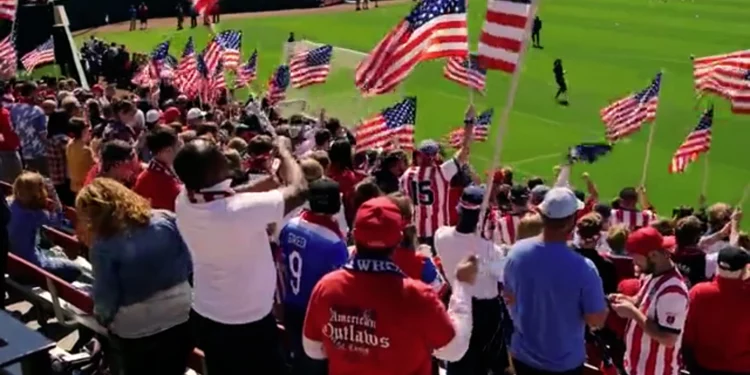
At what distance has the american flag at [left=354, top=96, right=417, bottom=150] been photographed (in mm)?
14195

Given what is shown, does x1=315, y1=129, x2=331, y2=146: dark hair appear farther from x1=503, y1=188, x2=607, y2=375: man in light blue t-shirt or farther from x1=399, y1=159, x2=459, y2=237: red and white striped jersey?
x1=503, y1=188, x2=607, y2=375: man in light blue t-shirt

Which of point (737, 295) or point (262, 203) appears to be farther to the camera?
point (737, 295)

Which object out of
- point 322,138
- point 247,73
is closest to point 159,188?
point 322,138

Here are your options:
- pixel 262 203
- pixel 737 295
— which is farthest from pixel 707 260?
pixel 262 203

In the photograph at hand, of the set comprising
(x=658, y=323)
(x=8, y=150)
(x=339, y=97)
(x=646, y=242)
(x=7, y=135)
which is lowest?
(x=339, y=97)

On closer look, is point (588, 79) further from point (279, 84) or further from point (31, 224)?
point (31, 224)

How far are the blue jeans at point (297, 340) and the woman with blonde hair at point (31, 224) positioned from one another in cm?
259

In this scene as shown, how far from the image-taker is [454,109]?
2612cm

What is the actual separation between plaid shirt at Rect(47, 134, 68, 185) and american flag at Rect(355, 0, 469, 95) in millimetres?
3685

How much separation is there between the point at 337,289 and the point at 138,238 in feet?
5.24

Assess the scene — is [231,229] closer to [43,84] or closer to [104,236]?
[104,236]

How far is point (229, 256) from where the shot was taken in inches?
209

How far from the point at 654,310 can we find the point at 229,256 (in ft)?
8.19

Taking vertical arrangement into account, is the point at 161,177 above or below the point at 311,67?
above
